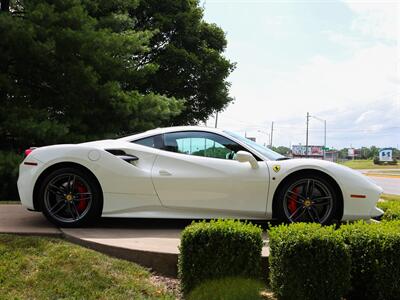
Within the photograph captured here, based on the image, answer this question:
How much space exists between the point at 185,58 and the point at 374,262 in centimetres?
2186

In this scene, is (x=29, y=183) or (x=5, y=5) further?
(x=5, y=5)

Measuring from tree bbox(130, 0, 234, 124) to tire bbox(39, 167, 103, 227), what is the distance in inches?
709

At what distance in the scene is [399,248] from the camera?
11.4 feet

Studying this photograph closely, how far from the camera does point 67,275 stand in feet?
12.0

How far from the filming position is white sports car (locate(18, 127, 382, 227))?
5082 millimetres

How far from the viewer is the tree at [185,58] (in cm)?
2409

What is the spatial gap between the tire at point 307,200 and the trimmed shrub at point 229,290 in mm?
1688

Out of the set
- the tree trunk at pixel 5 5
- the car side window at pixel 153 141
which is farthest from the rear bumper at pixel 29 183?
the tree trunk at pixel 5 5

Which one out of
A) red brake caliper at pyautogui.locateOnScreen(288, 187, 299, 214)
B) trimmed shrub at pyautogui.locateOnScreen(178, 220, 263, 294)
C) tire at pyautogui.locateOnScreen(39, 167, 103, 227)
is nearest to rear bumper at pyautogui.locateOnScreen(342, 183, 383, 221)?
red brake caliper at pyautogui.locateOnScreen(288, 187, 299, 214)

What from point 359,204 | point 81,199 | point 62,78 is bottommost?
point 81,199

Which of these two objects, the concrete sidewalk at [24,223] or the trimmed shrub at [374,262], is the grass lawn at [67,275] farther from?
the trimmed shrub at [374,262]

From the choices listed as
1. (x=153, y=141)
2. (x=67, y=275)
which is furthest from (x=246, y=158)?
(x=67, y=275)

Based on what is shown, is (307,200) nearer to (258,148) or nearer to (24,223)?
(258,148)

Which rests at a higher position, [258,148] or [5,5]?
[5,5]
